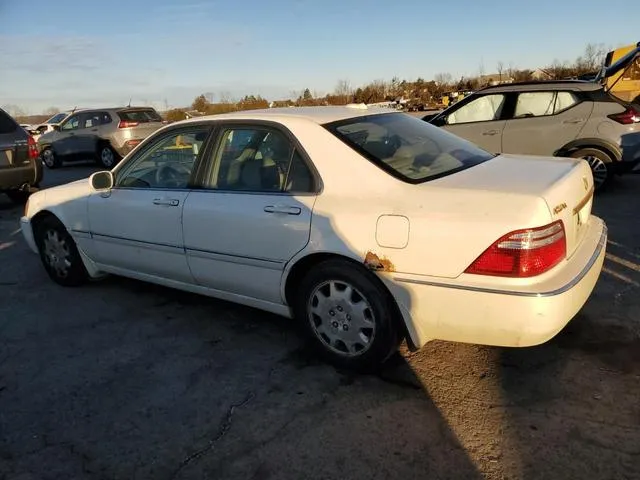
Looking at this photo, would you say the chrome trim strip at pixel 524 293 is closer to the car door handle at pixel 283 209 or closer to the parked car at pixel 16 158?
the car door handle at pixel 283 209

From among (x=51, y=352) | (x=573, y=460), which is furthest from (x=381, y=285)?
(x=51, y=352)

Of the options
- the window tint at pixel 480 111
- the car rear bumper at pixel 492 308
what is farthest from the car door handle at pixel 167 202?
the window tint at pixel 480 111

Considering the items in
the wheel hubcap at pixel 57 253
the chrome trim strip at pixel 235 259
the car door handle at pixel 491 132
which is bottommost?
the wheel hubcap at pixel 57 253

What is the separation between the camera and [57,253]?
485cm

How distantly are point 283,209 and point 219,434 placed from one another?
4.24 feet

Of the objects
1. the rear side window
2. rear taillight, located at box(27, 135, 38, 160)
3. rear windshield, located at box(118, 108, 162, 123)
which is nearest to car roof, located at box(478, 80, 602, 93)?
rear taillight, located at box(27, 135, 38, 160)

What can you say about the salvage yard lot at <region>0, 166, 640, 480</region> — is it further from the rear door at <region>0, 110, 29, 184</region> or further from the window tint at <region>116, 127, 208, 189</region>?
the rear door at <region>0, 110, 29, 184</region>

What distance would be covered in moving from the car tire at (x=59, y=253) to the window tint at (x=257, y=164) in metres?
1.83

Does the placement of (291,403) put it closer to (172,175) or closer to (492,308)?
(492,308)

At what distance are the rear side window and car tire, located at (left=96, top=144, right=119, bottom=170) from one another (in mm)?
5467

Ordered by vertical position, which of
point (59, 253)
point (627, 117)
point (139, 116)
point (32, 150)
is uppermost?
point (139, 116)

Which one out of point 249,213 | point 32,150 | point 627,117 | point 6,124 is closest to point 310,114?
point 249,213

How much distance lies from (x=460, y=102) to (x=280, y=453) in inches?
275

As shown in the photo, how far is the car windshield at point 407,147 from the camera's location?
3.07 meters
